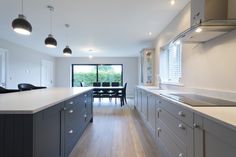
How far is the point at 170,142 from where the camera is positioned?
2213 millimetres

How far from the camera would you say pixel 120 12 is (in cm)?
362

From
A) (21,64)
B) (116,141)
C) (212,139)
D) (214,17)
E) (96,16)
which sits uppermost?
(96,16)

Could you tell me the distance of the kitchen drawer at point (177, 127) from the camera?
1.67m

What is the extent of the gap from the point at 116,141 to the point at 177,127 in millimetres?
1591

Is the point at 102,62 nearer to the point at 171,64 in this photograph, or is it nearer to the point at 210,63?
the point at 171,64

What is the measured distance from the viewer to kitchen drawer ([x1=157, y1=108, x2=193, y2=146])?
167cm

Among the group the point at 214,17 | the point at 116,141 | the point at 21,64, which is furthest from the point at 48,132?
the point at 21,64

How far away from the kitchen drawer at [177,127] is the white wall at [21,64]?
5816 millimetres

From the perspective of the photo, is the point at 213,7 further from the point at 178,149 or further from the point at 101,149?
the point at 101,149

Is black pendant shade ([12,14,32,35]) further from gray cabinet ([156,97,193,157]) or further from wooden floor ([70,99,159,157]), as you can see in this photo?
gray cabinet ([156,97,193,157])

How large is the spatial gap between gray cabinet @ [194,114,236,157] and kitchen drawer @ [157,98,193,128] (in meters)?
0.12

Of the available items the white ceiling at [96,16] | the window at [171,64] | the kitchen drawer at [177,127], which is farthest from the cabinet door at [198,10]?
the window at [171,64]

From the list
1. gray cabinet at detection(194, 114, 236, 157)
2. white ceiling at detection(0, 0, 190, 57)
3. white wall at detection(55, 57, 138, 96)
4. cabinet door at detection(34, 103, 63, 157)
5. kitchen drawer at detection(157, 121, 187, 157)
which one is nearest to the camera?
gray cabinet at detection(194, 114, 236, 157)

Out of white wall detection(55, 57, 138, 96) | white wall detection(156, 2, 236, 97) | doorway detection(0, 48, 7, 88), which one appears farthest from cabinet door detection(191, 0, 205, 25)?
white wall detection(55, 57, 138, 96)
